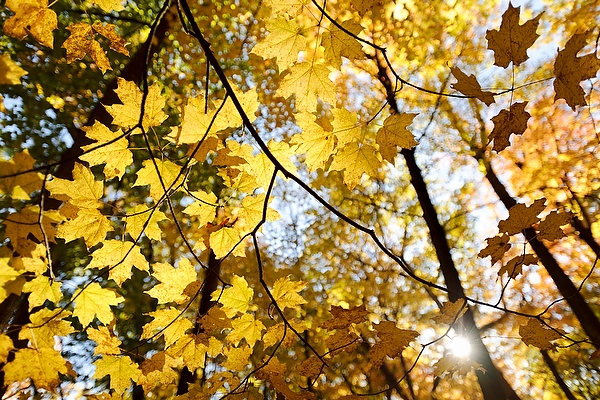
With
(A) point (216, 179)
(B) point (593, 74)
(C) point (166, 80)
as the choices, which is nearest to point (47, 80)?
(C) point (166, 80)

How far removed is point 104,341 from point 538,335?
182 centimetres

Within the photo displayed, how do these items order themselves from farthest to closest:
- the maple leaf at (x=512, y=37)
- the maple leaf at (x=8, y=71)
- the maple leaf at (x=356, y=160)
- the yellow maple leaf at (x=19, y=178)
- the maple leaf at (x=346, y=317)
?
1. the maple leaf at (x=356, y=160)
2. the maple leaf at (x=346, y=317)
3. the yellow maple leaf at (x=19, y=178)
4. the maple leaf at (x=512, y=37)
5. the maple leaf at (x=8, y=71)

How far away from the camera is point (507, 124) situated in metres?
1.18

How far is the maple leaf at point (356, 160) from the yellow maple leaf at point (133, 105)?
2.52ft

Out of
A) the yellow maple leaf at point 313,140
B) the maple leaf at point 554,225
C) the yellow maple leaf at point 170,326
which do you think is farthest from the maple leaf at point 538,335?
the yellow maple leaf at point 170,326

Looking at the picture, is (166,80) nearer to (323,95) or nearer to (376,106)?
(376,106)

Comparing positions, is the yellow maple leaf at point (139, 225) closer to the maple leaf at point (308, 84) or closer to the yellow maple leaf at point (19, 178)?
the yellow maple leaf at point (19, 178)

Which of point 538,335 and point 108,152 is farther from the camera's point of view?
point 108,152

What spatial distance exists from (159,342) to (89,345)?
4.64 ft

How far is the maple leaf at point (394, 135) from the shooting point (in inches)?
54.9

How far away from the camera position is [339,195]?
329 inches

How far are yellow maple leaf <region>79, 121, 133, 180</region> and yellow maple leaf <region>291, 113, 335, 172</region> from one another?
76 cm

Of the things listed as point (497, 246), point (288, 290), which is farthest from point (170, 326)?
point (497, 246)

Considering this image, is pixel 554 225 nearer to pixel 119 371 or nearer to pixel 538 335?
pixel 538 335
